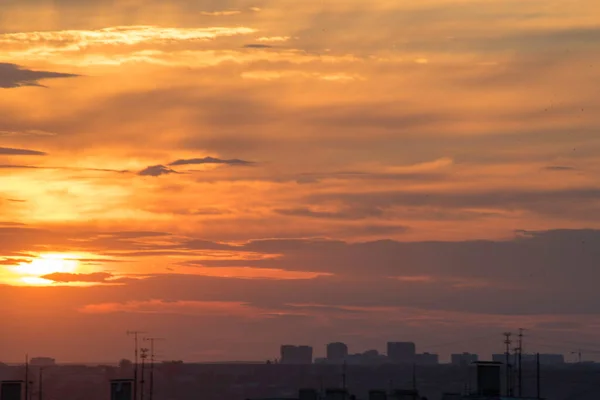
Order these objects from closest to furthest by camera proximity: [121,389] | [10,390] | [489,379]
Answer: [489,379], [10,390], [121,389]

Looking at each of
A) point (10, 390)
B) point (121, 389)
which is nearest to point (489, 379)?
point (121, 389)

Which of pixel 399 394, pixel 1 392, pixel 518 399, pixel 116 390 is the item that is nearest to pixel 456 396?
pixel 399 394

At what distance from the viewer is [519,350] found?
177000 millimetres

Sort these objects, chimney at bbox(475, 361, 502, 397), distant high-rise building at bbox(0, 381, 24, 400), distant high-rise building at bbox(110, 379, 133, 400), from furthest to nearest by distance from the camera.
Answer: distant high-rise building at bbox(110, 379, 133, 400) → distant high-rise building at bbox(0, 381, 24, 400) → chimney at bbox(475, 361, 502, 397)

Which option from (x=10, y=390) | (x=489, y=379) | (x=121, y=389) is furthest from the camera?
(x=121, y=389)

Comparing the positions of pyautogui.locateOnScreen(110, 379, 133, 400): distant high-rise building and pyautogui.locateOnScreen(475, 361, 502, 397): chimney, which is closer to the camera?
pyautogui.locateOnScreen(475, 361, 502, 397): chimney

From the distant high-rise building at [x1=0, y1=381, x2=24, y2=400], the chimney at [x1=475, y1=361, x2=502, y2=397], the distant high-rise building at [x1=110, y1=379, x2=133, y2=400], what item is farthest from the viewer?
the distant high-rise building at [x1=110, y1=379, x2=133, y2=400]

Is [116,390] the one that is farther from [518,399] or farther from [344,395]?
[518,399]

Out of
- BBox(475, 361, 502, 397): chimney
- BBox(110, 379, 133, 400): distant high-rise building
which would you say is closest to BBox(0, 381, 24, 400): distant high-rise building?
BBox(110, 379, 133, 400): distant high-rise building

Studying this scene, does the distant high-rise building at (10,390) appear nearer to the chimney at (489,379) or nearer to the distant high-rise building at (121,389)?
the distant high-rise building at (121,389)

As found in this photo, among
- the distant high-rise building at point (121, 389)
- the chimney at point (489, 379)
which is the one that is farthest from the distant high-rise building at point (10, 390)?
the chimney at point (489, 379)

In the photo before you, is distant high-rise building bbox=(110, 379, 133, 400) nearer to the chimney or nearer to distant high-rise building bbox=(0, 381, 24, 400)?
distant high-rise building bbox=(0, 381, 24, 400)

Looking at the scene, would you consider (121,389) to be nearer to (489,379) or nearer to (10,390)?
(10,390)

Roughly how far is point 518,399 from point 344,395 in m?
27.2
